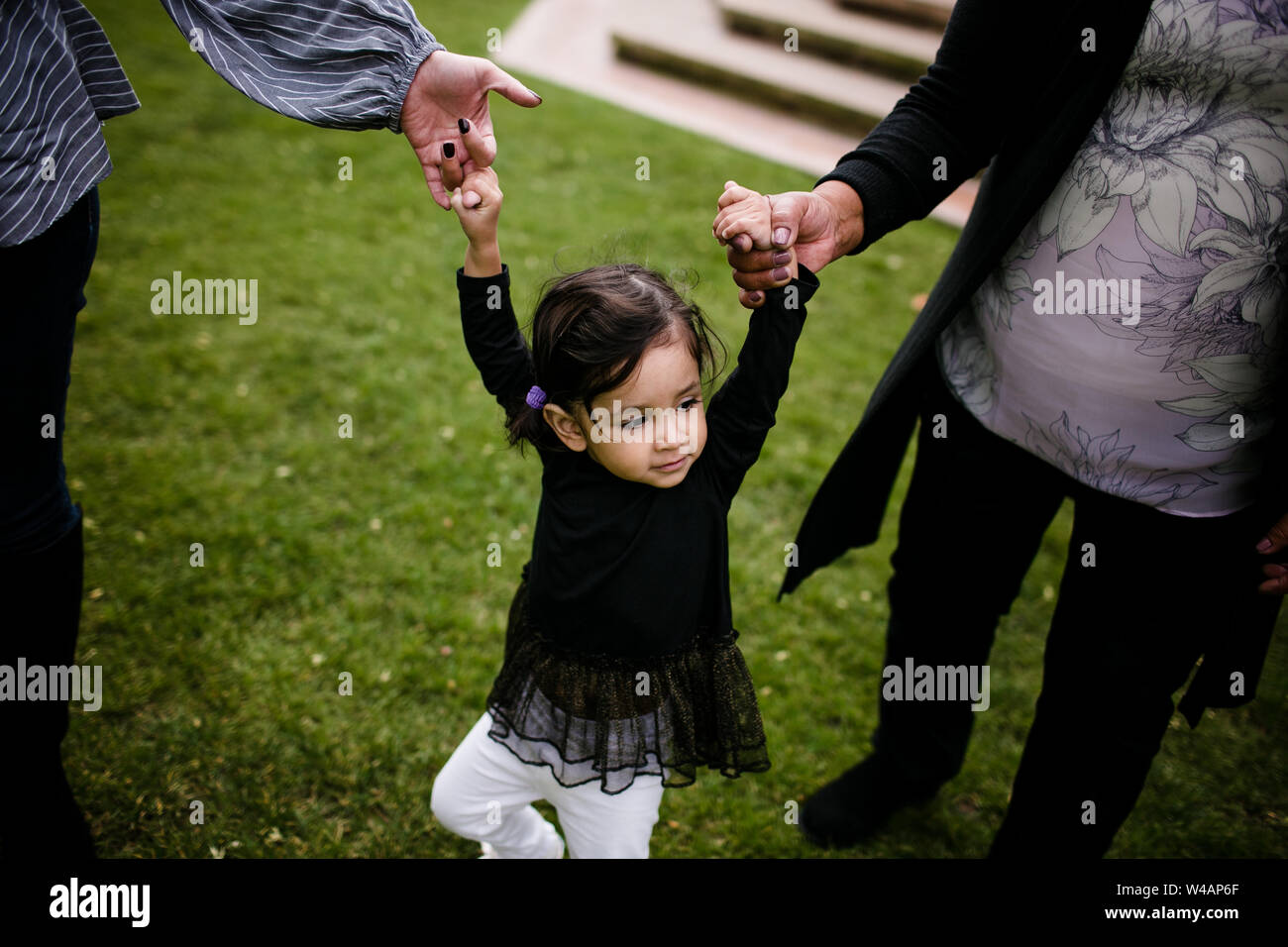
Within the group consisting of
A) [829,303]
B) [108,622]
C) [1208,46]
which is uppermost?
[829,303]

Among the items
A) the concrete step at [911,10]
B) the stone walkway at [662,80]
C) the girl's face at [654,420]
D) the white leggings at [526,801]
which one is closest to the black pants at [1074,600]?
the girl's face at [654,420]

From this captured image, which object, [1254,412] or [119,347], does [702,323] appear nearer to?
[1254,412]

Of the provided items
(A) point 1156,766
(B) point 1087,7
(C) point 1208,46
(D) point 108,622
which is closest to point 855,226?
(B) point 1087,7

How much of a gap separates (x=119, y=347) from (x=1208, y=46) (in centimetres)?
435

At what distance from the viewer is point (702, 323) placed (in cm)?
164

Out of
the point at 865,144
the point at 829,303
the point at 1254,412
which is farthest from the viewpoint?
the point at 829,303

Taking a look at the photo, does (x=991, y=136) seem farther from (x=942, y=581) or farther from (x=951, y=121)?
(x=942, y=581)

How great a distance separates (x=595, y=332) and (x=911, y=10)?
24.2 ft

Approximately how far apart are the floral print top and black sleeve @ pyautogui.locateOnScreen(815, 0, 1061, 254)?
0.66ft

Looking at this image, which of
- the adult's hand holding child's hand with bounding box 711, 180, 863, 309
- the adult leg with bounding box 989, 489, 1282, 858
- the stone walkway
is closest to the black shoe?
the adult leg with bounding box 989, 489, 1282, 858

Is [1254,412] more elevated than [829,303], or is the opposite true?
[829,303]

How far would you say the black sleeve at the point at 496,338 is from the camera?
1.61 meters

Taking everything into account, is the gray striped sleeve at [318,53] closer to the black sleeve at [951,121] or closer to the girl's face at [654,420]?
the girl's face at [654,420]

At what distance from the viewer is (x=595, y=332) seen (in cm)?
152
